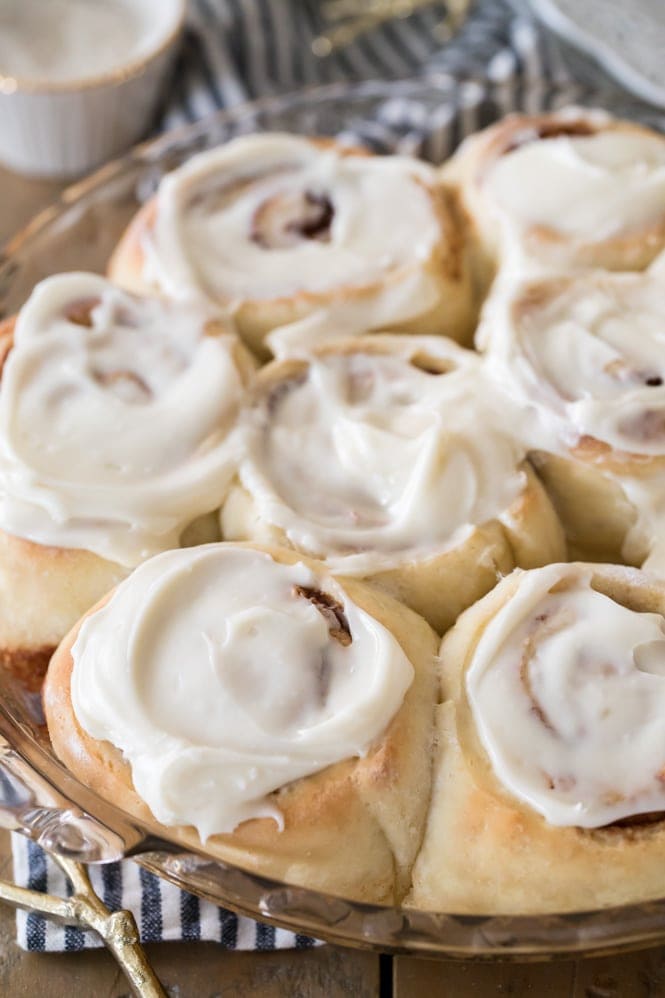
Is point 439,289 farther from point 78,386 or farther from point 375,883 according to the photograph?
A: point 375,883

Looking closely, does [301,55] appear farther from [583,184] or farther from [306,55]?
[583,184]

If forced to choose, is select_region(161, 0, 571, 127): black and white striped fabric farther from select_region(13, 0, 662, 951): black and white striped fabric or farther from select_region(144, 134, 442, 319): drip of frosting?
select_region(144, 134, 442, 319): drip of frosting

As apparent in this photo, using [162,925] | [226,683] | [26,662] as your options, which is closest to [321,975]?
[162,925]

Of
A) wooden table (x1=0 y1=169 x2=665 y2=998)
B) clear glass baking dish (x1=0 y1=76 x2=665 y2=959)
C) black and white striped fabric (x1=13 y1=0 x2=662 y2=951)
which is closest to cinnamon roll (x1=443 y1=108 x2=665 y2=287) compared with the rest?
black and white striped fabric (x1=13 y1=0 x2=662 y2=951)

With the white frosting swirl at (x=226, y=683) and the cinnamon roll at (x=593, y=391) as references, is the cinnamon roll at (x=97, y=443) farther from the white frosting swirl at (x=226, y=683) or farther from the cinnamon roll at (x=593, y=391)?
the cinnamon roll at (x=593, y=391)

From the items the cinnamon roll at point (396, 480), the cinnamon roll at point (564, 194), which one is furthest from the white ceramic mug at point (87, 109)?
the cinnamon roll at point (396, 480)

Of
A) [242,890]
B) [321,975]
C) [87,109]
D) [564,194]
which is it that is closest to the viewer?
[242,890]
